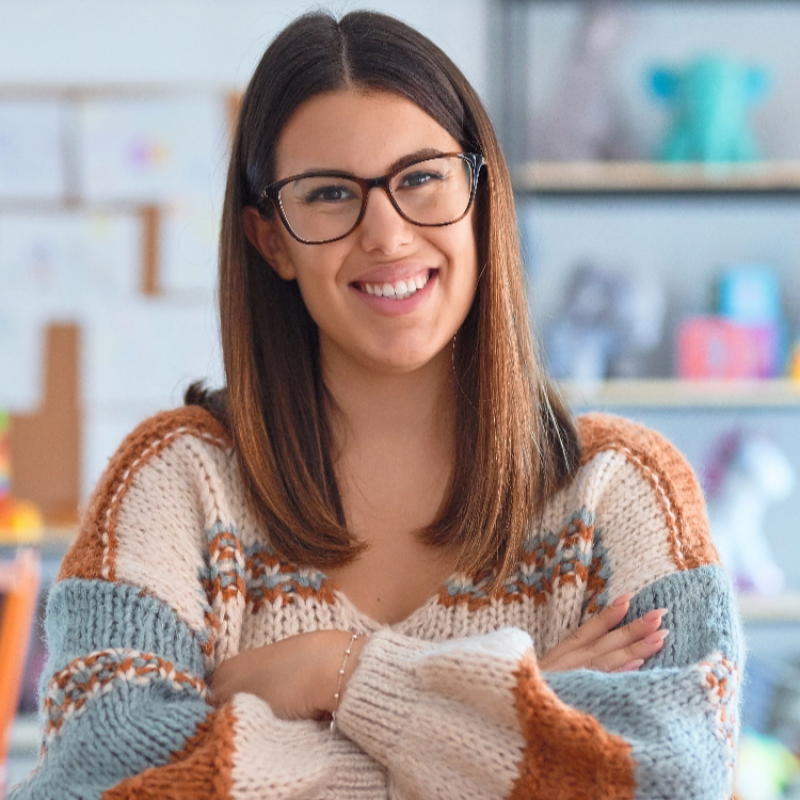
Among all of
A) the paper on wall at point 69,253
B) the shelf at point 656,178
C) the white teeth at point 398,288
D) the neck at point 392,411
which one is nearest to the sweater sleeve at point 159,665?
the neck at point 392,411

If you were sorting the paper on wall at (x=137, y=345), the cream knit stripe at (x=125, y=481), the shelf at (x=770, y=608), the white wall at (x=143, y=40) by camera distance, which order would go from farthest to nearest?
the paper on wall at (x=137, y=345) < the white wall at (x=143, y=40) < the shelf at (x=770, y=608) < the cream knit stripe at (x=125, y=481)

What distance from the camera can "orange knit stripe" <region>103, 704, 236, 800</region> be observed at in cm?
107

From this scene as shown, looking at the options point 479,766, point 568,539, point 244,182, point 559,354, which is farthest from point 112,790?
point 559,354

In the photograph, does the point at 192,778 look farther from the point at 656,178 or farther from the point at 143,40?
the point at 143,40

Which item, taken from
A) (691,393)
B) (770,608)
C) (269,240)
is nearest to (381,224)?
(269,240)

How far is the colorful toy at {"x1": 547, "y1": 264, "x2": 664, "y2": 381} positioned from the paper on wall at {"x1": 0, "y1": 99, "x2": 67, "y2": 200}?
167 centimetres

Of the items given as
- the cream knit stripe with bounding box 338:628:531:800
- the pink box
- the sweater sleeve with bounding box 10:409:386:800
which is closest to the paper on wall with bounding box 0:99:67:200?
the pink box

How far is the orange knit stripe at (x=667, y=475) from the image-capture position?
4.25 feet

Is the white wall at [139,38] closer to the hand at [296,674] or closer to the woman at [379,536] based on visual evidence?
the woman at [379,536]

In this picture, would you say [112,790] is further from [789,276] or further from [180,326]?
[789,276]

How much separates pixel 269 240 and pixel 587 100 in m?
2.14

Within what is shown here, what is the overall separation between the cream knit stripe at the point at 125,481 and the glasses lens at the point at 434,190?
0.39 m

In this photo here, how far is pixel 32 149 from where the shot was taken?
11.4 feet

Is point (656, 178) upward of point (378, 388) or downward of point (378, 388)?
upward
